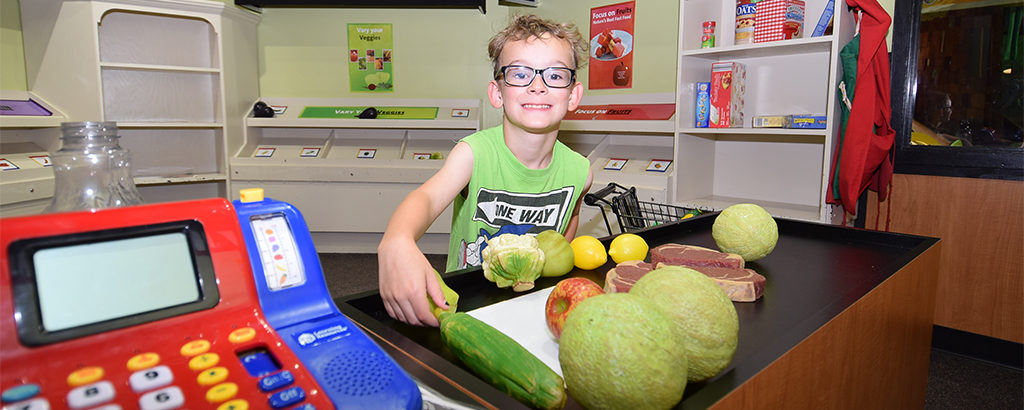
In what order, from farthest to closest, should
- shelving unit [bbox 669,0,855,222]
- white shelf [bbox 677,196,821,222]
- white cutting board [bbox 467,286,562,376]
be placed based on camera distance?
shelving unit [bbox 669,0,855,222]
white shelf [bbox 677,196,821,222]
white cutting board [bbox 467,286,562,376]

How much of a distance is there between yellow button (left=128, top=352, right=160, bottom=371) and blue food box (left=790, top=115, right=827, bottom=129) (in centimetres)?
309

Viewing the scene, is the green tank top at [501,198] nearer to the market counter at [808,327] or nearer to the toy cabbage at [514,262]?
→ the market counter at [808,327]

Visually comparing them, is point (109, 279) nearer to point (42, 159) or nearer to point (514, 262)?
point (514, 262)

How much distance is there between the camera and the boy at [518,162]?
4.44 feet

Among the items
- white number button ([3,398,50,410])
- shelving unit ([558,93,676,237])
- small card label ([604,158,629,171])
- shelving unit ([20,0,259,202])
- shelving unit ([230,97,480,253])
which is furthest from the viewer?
shelving unit ([230,97,480,253])

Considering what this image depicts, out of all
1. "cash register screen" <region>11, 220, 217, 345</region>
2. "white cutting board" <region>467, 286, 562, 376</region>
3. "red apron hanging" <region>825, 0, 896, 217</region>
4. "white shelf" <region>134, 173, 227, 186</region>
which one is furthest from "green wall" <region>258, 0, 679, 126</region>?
"cash register screen" <region>11, 220, 217, 345</region>

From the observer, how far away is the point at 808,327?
2.54 ft

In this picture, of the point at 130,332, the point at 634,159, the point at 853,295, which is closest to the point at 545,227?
the point at 853,295

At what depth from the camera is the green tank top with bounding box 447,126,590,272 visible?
1.56 m

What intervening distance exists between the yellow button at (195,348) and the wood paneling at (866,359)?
1.63 feet

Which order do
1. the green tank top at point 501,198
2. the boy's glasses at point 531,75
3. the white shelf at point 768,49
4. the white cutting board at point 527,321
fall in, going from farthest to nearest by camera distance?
1. the white shelf at point 768,49
2. the green tank top at point 501,198
3. the boy's glasses at point 531,75
4. the white cutting board at point 527,321

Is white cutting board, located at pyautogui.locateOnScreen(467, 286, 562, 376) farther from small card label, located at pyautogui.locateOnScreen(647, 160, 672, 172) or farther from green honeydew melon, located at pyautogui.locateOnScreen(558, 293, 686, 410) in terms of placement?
small card label, located at pyautogui.locateOnScreen(647, 160, 672, 172)

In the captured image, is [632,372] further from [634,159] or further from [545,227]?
[634,159]

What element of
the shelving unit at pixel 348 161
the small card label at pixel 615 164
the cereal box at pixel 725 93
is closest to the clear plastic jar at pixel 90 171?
the cereal box at pixel 725 93
